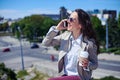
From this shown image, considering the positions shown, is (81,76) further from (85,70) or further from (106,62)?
(106,62)

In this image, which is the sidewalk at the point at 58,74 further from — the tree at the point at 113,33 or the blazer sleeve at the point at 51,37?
the blazer sleeve at the point at 51,37

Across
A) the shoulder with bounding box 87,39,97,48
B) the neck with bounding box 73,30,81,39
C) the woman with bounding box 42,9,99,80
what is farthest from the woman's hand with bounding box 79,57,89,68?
the neck with bounding box 73,30,81,39

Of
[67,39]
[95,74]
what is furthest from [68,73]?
[95,74]

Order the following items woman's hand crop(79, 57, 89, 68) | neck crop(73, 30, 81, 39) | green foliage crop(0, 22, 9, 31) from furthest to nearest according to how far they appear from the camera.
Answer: green foliage crop(0, 22, 9, 31)
neck crop(73, 30, 81, 39)
woman's hand crop(79, 57, 89, 68)

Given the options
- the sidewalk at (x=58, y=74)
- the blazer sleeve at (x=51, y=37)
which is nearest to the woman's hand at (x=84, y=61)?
the blazer sleeve at (x=51, y=37)

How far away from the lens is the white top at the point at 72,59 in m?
1.83

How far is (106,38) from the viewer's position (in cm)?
2084

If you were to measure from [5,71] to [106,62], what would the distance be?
27.7 ft

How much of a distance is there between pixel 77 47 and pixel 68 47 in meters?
0.08

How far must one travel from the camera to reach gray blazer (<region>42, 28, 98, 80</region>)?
1.75 meters

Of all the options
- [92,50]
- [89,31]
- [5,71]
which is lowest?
[5,71]

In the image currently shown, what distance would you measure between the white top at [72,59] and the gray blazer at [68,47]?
0.03 meters

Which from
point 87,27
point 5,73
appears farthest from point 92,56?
point 5,73

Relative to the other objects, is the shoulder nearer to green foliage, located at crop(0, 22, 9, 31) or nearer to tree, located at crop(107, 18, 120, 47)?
tree, located at crop(107, 18, 120, 47)
